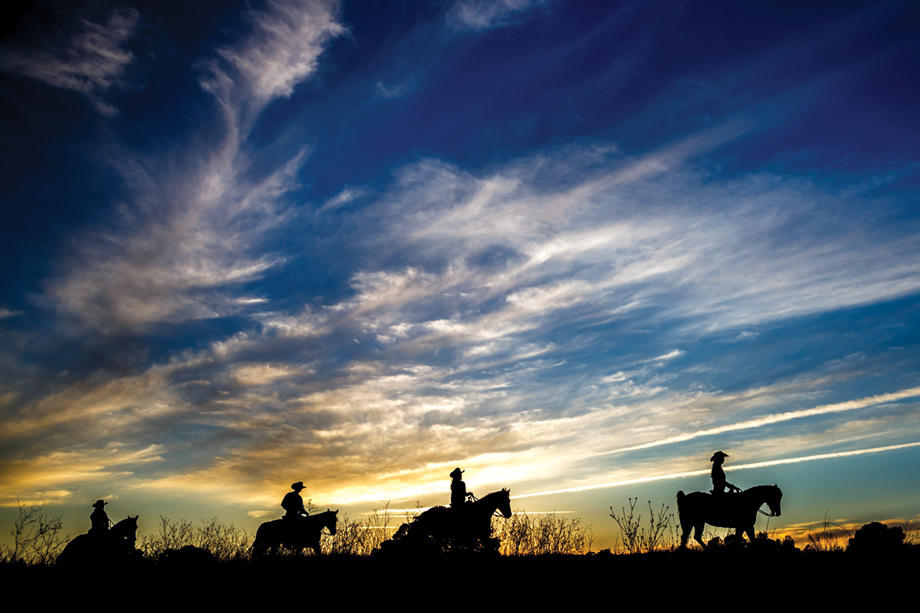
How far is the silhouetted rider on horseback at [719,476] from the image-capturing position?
19.3 meters

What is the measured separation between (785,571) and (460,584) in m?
6.61

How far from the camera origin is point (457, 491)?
711 inches

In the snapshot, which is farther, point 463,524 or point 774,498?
point 774,498

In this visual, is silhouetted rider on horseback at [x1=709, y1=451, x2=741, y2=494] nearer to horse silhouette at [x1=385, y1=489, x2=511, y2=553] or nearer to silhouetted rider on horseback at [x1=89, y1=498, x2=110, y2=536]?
horse silhouette at [x1=385, y1=489, x2=511, y2=553]

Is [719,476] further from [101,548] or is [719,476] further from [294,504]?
[101,548]

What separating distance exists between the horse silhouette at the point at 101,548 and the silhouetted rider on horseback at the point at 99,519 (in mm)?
359

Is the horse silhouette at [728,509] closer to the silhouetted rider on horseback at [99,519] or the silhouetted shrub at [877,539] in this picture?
the silhouetted shrub at [877,539]

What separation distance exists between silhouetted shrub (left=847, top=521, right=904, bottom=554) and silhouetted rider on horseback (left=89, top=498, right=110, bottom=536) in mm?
21004

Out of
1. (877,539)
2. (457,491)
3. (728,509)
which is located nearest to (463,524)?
(457,491)

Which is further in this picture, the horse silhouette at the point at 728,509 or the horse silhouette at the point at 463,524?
the horse silhouette at the point at 728,509

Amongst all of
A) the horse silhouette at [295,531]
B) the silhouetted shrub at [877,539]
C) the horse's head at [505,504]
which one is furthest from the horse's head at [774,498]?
the horse silhouette at [295,531]

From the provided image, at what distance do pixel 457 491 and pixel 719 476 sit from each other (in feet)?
32.2

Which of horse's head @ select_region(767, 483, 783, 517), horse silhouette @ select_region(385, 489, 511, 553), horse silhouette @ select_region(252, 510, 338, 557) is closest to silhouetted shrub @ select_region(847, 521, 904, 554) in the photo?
horse's head @ select_region(767, 483, 783, 517)

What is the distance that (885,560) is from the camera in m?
11.4
